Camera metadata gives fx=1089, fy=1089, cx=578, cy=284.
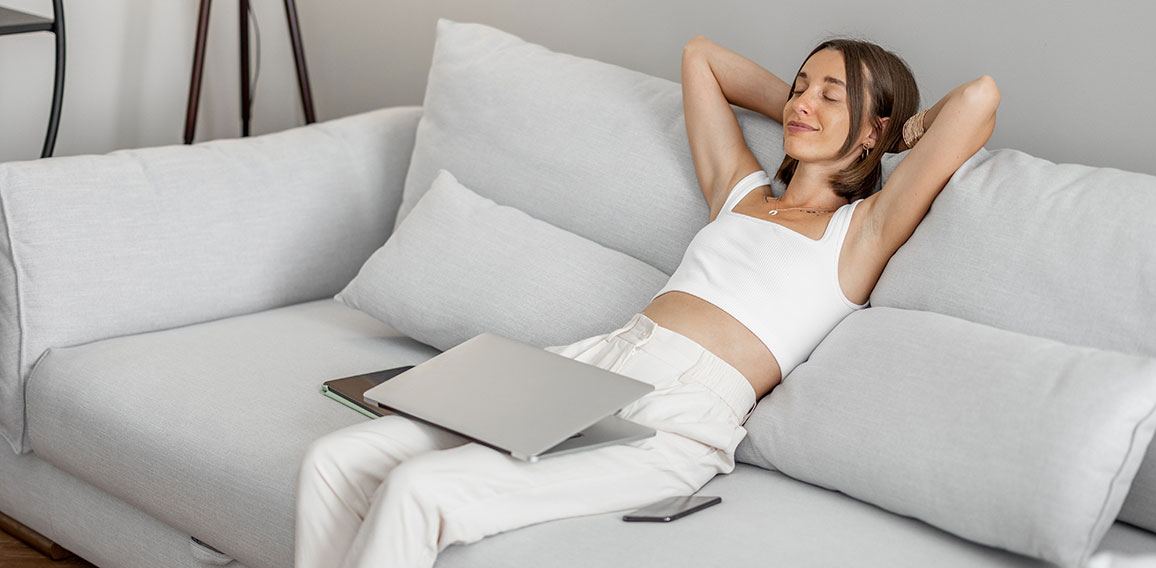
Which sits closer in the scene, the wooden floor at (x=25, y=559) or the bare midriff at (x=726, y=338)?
the bare midriff at (x=726, y=338)

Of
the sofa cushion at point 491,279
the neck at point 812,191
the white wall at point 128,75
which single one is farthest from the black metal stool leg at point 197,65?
the neck at point 812,191

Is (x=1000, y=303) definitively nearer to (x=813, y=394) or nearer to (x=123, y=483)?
(x=813, y=394)

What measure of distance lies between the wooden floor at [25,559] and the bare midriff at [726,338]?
121 cm

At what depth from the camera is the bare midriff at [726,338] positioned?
5.46 ft

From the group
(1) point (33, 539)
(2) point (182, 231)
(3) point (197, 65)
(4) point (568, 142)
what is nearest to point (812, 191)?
(4) point (568, 142)

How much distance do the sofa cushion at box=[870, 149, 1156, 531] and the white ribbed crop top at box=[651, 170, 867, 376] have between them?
3.6 inches

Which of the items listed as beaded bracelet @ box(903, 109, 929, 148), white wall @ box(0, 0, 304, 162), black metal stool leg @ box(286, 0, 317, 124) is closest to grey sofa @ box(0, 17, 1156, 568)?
beaded bracelet @ box(903, 109, 929, 148)

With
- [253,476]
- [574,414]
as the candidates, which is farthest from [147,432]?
[574,414]

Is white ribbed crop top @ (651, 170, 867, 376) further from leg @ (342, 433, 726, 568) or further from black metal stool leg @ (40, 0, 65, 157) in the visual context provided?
black metal stool leg @ (40, 0, 65, 157)

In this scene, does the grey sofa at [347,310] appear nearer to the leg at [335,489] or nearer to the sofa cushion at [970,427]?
the sofa cushion at [970,427]

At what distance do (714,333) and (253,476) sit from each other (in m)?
0.73

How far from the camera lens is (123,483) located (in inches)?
70.2

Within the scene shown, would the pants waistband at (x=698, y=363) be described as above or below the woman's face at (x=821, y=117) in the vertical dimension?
below

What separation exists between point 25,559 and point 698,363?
1340mm
